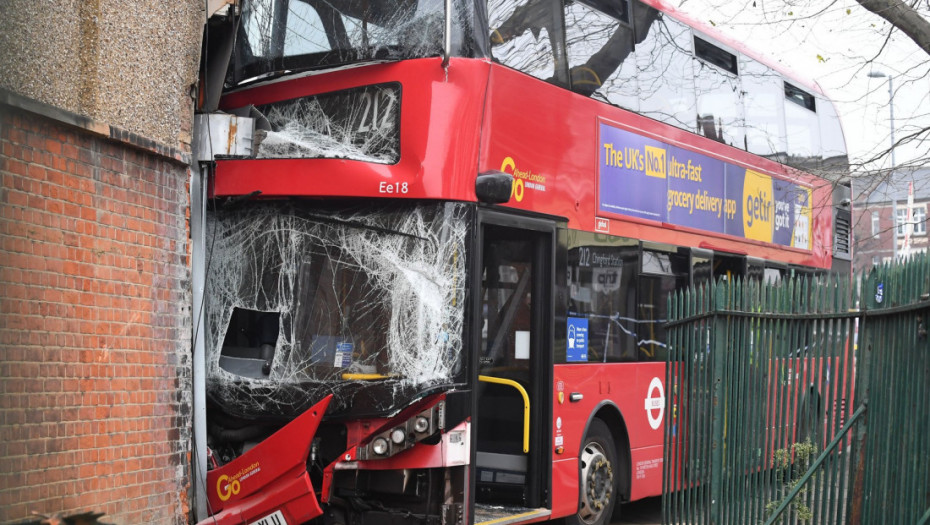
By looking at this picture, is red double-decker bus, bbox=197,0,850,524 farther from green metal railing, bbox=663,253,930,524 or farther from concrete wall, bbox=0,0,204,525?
green metal railing, bbox=663,253,930,524

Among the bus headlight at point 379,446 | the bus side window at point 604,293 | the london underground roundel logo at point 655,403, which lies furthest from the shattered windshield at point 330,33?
the london underground roundel logo at point 655,403

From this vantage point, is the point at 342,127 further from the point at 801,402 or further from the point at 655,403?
the point at 655,403

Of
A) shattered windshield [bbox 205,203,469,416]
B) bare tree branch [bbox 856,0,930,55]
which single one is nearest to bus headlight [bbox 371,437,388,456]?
shattered windshield [bbox 205,203,469,416]

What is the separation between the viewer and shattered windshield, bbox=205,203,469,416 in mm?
7633

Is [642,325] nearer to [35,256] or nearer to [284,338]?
[284,338]

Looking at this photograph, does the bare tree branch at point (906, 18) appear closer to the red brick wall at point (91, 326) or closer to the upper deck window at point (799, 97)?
the upper deck window at point (799, 97)

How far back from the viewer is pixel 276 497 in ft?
24.5

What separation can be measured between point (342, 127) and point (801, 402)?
3776 millimetres

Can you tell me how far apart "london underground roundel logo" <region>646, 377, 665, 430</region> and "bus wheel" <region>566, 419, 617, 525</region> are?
72cm

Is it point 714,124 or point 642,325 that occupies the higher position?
point 714,124

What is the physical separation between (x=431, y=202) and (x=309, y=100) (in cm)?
130

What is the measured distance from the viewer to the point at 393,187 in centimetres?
764

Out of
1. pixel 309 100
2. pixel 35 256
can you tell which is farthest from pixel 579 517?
pixel 35 256

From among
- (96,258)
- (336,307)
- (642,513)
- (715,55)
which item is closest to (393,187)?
(336,307)
